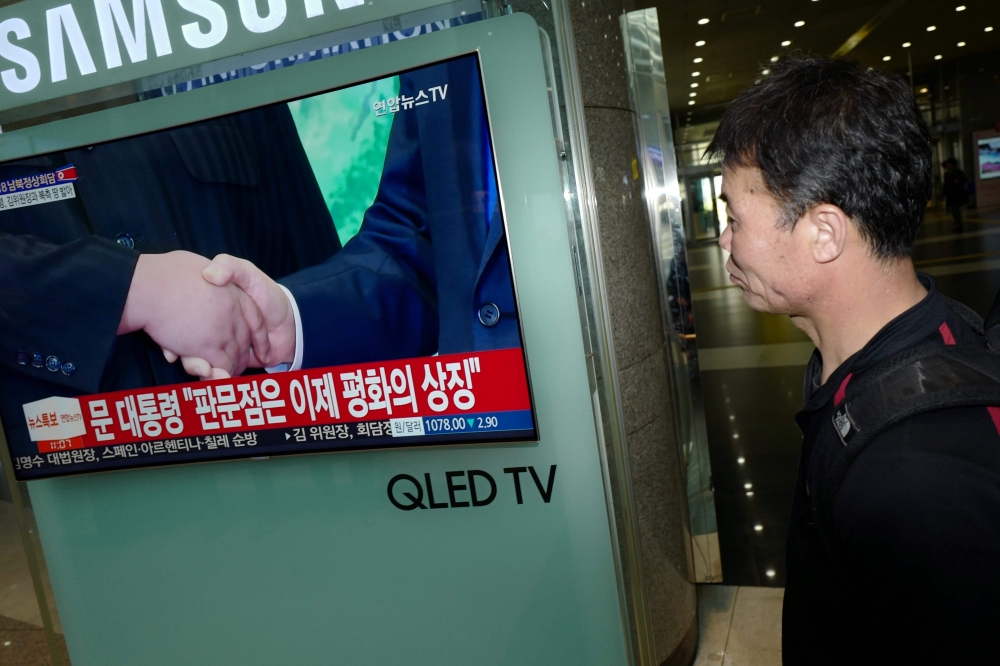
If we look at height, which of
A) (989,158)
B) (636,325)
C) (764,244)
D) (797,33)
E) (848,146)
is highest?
(797,33)

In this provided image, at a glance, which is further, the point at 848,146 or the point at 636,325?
the point at 636,325

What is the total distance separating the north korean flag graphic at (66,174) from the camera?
232 centimetres

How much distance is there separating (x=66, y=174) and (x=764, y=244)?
2.26 metres

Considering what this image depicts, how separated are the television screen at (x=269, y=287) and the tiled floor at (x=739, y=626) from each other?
1.42 meters

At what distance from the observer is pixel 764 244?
1.04 m

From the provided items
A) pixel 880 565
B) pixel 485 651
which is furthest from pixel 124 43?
pixel 880 565

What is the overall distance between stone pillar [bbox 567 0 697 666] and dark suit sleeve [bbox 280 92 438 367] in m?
0.57

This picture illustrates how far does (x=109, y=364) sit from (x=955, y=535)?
244 cm

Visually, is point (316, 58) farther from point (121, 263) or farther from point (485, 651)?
point (485, 651)

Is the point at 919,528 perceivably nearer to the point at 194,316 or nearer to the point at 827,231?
the point at 827,231

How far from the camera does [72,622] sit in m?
2.85

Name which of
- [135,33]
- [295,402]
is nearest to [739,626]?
[295,402]

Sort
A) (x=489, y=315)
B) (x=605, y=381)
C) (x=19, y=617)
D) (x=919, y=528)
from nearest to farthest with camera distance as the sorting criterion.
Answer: (x=919, y=528), (x=489, y=315), (x=605, y=381), (x=19, y=617)

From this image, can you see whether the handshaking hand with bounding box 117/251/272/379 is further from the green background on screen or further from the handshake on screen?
the green background on screen
